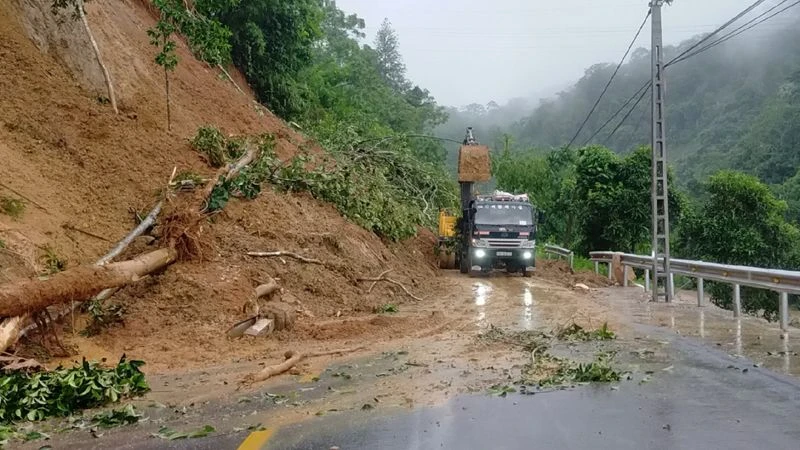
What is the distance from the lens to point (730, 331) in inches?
462

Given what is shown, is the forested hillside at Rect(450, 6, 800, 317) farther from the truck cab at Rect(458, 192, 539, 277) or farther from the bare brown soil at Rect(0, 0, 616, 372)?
the bare brown soil at Rect(0, 0, 616, 372)

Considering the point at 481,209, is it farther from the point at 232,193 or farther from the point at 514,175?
the point at 514,175

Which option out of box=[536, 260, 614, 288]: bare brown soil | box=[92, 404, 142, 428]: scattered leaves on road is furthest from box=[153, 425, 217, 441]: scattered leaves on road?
box=[536, 260, 614, 288]: bare brown soil

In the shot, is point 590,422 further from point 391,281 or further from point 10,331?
point 391,281

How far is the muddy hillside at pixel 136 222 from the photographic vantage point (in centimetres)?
1077

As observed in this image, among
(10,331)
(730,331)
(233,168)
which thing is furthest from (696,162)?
(10,331)

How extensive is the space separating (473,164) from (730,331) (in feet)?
59.0

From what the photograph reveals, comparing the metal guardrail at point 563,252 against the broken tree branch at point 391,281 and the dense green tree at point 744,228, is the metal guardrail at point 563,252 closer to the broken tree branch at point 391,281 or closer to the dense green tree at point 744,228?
the dense green tree at point 744,228

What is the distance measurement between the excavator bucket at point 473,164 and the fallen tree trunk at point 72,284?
18126 mm

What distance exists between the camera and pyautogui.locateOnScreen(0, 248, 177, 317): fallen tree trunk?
29.2 ft

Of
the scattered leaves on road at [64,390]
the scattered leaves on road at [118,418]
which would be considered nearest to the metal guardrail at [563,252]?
the scattered leaves on road at [64,390]

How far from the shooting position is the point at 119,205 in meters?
14.0

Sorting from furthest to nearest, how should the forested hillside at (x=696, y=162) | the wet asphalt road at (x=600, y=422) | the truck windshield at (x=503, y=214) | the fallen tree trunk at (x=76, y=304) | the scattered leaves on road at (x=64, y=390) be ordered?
1. the forested hillside at (x=696, y=162)
2. the truck windshield at (x=503, y=214)
3. the fallen tree trunk at (x=76, y=304)
4. the scattered leaves on road at (x=64, y=390)
5. the wet asphalt road at (x=600, y=422)

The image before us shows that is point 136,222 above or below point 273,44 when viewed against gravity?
below
